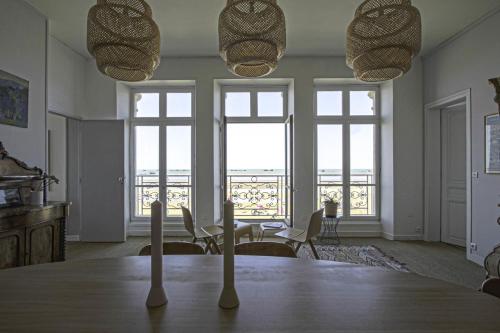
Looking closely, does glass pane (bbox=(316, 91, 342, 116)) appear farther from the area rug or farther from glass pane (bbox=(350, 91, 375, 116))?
the area rug

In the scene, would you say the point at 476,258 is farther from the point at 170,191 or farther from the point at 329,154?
the point at 170,191

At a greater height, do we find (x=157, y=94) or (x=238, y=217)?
(x=157, y=94)

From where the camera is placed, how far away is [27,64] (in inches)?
137

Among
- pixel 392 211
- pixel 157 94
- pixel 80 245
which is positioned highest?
pixel 157 94

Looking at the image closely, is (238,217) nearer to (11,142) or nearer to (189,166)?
(189,166)

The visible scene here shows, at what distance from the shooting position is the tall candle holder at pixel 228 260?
980 mm

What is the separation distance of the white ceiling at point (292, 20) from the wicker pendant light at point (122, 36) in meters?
2.15

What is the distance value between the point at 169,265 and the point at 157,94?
4.59 meters

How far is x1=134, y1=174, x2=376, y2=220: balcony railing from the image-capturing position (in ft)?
17.7

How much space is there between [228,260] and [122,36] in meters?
1.35

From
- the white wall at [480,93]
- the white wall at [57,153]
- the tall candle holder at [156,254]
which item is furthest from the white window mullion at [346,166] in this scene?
the white wall at [57,153]

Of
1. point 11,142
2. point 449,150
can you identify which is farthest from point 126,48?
point 449,150

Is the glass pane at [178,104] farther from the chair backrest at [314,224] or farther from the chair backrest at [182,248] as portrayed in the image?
the chair backrest at [182,248]

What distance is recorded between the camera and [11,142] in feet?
10.6
